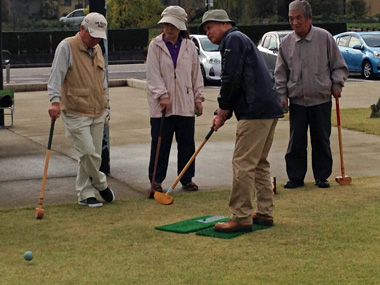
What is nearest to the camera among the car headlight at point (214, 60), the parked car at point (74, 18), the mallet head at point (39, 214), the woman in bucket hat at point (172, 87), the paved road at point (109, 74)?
the mallet head at point (39, 214)

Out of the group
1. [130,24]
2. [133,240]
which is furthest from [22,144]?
[130,24]

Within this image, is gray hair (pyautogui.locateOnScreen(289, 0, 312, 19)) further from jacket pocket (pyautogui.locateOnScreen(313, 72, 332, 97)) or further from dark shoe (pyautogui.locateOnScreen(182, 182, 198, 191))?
dark shoe (pyautogui.locateOnScreen(182, 182, 198, 191))

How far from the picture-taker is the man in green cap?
7484 millimetres

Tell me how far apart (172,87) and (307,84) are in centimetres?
137

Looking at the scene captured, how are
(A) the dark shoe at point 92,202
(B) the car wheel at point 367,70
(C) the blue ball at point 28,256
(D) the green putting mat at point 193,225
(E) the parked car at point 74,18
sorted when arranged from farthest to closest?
Answer: (E) the parked car at point 74,18
(B) the car wheel at point 367,70
(A) the dark shoe at point 92,202
(D) the green putting mat at point 193,225
(C) the blue ball at point 28,256

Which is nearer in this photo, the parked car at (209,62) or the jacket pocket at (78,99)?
the jacket pocket at (78,99)

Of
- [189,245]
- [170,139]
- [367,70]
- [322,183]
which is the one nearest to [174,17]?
[170,139]

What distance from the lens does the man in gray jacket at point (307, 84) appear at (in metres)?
9.52

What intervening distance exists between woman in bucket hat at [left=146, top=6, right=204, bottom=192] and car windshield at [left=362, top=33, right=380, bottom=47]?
17.9 metres

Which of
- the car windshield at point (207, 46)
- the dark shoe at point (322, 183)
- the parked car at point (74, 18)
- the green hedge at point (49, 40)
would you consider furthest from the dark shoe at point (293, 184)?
the parked car at point (74, 18)

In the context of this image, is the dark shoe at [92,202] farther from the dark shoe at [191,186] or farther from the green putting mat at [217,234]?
the green putting mat at [217,234]

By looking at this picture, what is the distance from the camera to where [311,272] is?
632 cm

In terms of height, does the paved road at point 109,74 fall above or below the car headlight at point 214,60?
below

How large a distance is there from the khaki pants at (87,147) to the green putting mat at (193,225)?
1.20 metres
